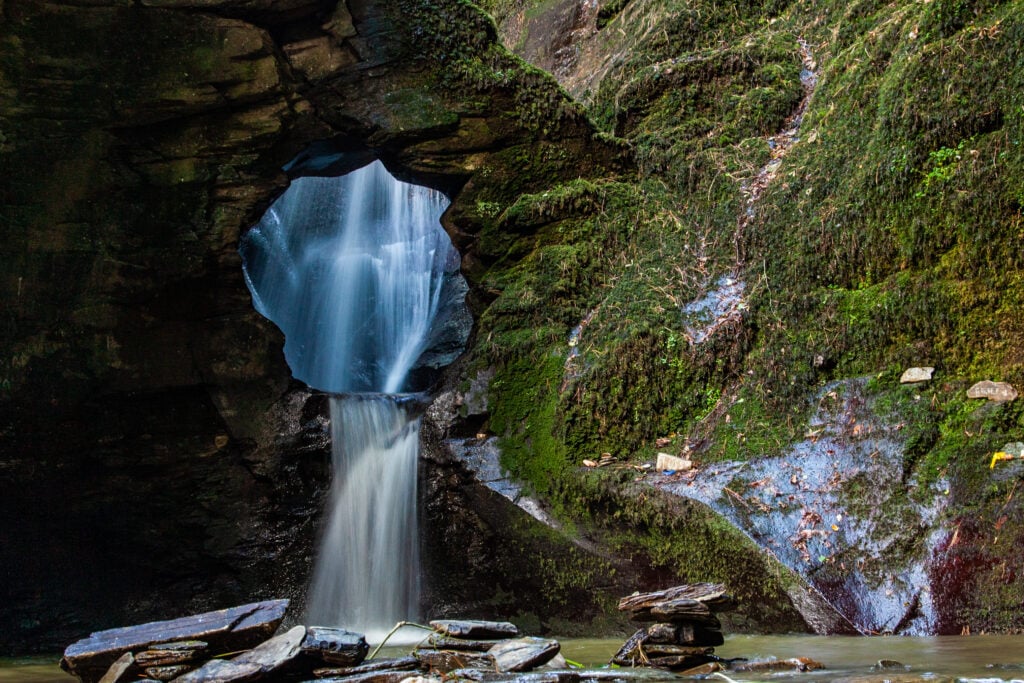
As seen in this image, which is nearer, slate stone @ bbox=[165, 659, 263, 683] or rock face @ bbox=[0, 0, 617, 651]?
slate stone @ bbox=[165, 659, 263, 683]

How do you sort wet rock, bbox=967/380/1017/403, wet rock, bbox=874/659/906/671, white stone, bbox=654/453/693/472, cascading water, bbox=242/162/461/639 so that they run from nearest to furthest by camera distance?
wet rock, bbox=874/659/906/671
wet rock, bbox=967/380/1017/403
white stone, bbox=654/453/693/472
cascading water, bbox=242/162/461/639

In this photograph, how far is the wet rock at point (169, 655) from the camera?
354cm

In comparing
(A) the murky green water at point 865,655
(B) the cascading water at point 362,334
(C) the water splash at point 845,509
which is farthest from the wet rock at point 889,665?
(B) the cascading water at point 362,334

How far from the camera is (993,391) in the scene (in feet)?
17.8

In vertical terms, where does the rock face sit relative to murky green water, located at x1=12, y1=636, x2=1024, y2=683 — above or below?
above

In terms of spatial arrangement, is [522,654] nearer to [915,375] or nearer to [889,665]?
[889,665]

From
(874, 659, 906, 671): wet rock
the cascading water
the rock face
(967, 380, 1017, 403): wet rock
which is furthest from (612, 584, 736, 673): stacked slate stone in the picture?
the rock face

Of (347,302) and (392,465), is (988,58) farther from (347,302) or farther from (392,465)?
(347,302)

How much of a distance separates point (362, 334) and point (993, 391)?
8.41 metres

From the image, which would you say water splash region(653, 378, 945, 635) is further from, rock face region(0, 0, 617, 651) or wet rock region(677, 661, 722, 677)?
rock face region(0, 0, 617, 651)

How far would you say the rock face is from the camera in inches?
298

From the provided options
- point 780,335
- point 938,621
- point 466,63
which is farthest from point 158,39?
point 938,621

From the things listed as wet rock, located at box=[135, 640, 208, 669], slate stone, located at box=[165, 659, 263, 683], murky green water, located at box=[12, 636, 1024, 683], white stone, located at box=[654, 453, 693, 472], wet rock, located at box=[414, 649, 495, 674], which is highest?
white stone, located at box=[654, 453, 693, 472]

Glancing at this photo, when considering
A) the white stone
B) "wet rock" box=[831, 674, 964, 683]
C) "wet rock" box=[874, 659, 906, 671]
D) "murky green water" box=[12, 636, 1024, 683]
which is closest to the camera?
"wet rock" box=[831, 674, 964, 683]
